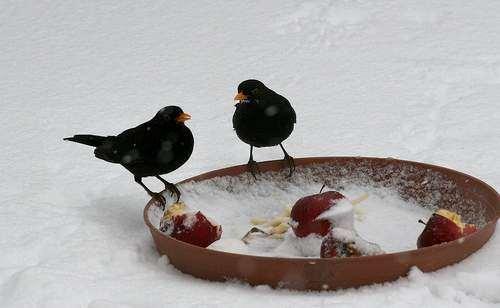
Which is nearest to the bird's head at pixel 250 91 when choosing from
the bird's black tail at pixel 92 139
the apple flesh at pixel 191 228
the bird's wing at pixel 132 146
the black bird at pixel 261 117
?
the black bird at pixel 261 117

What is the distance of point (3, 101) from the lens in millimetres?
6184

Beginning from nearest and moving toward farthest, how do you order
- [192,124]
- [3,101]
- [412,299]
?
[412,299] < [192,124] < [3,101]

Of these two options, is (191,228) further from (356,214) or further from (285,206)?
(356,214)

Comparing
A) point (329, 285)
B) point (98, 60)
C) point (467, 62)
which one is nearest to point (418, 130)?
point (467, 62)

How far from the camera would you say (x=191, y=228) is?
3473 millimetres

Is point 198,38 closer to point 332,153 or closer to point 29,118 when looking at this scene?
point 29,118

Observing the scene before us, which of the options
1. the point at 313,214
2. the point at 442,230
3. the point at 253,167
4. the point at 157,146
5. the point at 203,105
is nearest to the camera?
the point at 442,230

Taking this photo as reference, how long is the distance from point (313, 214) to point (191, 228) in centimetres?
51

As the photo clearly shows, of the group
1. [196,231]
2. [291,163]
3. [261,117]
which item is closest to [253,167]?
[291,163]

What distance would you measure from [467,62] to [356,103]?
3.72 feet

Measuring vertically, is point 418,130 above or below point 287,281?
below

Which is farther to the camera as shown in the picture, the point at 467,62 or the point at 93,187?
the point at 467,62

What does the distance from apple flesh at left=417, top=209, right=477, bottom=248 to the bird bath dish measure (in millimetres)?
69

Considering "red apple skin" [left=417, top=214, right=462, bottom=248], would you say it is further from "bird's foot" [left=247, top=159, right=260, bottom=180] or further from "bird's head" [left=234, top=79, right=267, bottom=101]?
"bird's head" [left=234, top=79, right=267, bottom=101]
